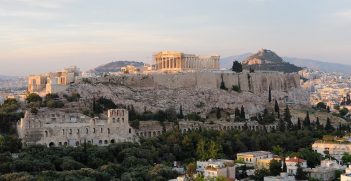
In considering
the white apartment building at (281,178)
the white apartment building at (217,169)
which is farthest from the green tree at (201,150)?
the white apartment building at (281,178)

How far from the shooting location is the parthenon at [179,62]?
66.9 meters

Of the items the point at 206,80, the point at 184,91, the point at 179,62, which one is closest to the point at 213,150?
the point at 184,91

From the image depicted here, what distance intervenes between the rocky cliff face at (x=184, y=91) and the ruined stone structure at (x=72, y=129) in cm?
852

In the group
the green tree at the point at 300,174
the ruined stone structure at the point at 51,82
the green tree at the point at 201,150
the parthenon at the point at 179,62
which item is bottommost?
the green tree at the point at 300,174

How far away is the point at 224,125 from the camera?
50781mm

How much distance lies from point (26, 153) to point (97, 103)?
1348 cm

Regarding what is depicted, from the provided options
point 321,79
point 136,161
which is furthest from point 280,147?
point 321,79

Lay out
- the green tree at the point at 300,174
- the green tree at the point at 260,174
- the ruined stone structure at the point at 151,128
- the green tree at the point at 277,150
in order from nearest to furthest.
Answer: the green tree at the point at 260,174 → the green tree at the point at 300,174 → the green tree at the point at 277,150 → the ruined stone structure at the point at 151,128

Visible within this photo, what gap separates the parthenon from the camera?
6694cm

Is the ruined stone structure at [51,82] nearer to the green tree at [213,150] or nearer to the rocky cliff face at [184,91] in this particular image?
the rocky cliff face at [184,91]

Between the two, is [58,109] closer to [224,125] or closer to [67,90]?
[67,90]

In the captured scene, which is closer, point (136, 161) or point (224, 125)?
point (136, 161)

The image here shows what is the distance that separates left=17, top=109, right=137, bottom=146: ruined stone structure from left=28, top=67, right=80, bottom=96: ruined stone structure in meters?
7.23

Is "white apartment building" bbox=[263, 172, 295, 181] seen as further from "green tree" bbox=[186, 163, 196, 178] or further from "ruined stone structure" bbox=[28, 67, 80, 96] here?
"ruined stone structure" bbox=[28, 67, 80, 96]
